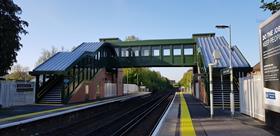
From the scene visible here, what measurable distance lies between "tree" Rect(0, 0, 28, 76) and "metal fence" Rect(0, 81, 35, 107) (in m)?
2.68

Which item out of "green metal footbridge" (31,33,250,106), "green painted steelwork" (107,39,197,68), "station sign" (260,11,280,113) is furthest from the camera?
"green painted steelwork" (107,39,197,68)

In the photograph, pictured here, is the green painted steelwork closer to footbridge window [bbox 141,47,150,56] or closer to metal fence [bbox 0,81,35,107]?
footbridge window [bbox 141,47,150,56]

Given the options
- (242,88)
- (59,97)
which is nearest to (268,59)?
(242,88)

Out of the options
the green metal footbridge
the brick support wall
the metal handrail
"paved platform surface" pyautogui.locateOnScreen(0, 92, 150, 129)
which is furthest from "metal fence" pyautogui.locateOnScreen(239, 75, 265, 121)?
the metal handrail

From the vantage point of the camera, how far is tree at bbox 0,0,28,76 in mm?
25422

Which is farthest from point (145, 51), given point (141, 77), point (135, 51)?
point (141, 77)

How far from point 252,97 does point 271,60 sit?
497 cm

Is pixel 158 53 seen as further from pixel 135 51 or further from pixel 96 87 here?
pixel 96 87

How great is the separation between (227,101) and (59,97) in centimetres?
1581

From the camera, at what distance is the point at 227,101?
86.0 feet

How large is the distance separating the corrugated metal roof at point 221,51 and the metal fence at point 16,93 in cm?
1688

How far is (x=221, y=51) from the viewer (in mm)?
34781

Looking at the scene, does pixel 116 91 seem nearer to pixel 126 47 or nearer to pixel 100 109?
pixel 126 47

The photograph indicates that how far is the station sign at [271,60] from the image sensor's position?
33.4ft
